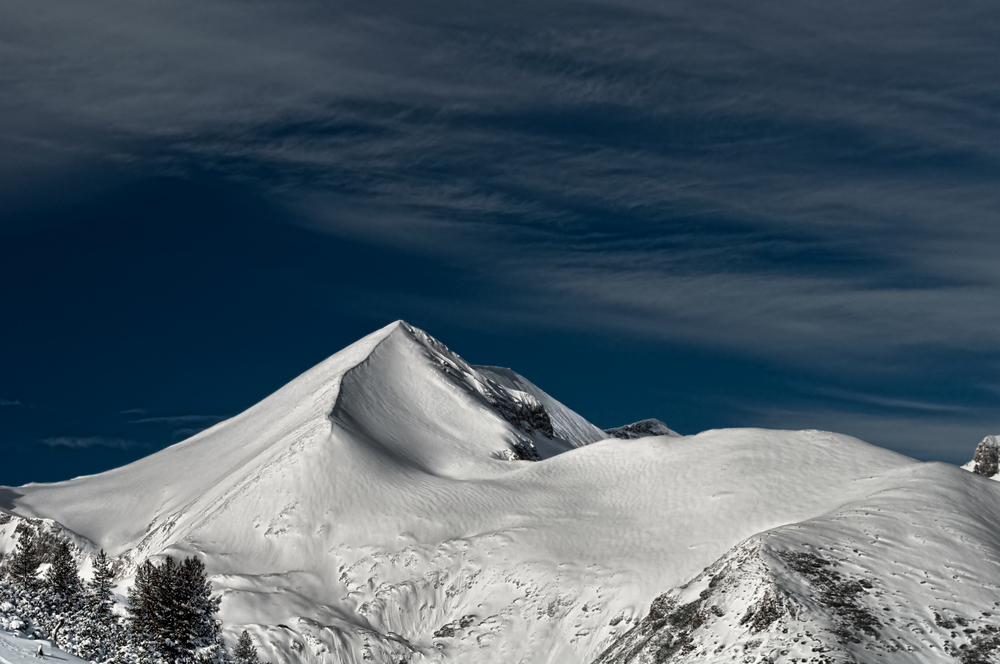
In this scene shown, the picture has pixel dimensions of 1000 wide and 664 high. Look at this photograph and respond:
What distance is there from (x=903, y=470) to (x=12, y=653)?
61913 millimetres

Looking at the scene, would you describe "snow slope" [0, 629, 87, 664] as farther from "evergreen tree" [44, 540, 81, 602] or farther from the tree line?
"evergreen tree" [44, 540, 81, 602]

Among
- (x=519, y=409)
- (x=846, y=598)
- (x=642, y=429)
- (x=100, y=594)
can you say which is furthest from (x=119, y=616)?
(x=642, y=429)

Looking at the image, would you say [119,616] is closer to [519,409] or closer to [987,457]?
[519,409]

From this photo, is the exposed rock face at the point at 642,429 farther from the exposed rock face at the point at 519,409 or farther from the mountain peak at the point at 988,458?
the mountain peak at the point at 988,458

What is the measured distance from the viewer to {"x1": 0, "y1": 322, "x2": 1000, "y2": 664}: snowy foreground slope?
4772cm

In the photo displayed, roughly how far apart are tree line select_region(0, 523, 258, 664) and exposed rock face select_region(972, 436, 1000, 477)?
11316 centimetres

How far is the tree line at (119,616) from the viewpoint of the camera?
34.7 metres

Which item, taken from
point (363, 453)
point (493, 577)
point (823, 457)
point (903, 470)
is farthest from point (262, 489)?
point (903, 470)

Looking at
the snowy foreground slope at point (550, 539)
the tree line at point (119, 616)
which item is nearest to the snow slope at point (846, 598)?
the snowy foreground slope at point (550, 539)

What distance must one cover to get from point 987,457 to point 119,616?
393 ft

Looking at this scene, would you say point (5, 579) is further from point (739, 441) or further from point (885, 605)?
point (739, 441)

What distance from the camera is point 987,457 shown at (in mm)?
126625

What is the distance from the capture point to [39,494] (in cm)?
10619

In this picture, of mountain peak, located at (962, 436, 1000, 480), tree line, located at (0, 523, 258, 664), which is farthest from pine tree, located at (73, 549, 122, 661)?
mountain peak, located at (962, 436, 1000, 480)
